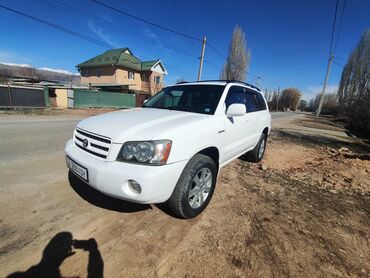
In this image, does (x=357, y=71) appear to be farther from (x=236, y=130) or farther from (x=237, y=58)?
(x=236, y=130)

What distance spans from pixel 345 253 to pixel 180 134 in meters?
2.28

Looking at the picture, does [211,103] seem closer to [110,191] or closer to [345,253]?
[110,191]

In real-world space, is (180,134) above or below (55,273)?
above

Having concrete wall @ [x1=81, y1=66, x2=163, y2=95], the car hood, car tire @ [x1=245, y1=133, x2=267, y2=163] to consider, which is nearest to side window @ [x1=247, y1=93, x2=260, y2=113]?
car tire @ [x1=245, y1=133, x2=267, y2=163]

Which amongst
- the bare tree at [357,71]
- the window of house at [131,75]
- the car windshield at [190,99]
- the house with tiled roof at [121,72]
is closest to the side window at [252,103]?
the car windshield at [190,99]

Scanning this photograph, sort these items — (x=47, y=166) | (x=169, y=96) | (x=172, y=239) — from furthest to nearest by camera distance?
1. (x=47, y=166)
2. (x=169, y=96)
3. (x=172, y=239)

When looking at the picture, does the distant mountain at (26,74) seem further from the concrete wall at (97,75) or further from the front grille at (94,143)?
the front grille at (94,143)

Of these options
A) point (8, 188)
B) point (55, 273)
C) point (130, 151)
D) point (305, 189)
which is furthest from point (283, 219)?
point (8, 188)

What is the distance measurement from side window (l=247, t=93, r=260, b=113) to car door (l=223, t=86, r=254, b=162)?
0.20m

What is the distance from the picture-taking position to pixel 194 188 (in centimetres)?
289

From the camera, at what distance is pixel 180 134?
253 centimetres

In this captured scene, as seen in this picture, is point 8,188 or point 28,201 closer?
point 28,201

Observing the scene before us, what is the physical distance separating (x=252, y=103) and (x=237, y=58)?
34.9m

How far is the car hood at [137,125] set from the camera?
2454mm
